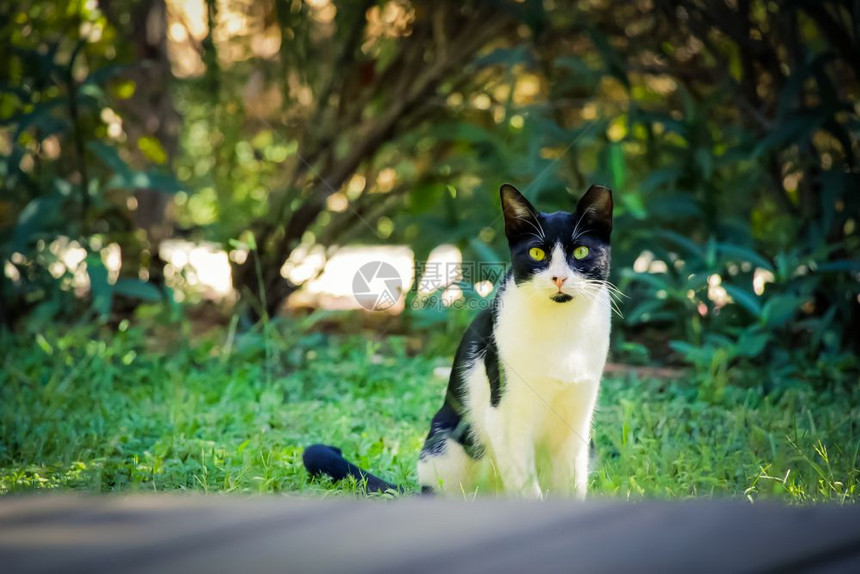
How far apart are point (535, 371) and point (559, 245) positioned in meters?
0.25

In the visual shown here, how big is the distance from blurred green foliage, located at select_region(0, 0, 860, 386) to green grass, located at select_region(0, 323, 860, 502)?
22 cm

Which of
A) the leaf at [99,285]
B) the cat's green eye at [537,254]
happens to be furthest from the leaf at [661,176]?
the leaf at [99,285]

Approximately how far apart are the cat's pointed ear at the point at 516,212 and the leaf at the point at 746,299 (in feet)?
4.27

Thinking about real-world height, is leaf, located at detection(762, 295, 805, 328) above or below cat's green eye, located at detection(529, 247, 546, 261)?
below

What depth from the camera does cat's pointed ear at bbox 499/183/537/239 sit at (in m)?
1.75

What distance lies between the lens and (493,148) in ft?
11.1

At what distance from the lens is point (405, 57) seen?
12.3ft

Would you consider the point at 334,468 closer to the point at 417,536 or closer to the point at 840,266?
the point at 417,536

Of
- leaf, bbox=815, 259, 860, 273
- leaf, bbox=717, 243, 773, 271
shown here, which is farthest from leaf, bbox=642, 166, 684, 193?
leaf, bbox=815, 259, 860, 273

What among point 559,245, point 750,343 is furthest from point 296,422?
point 750,343

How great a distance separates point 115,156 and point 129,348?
2.28 ft

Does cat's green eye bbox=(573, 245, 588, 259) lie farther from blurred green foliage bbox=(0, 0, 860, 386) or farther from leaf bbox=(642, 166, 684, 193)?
leaf bbox=(642, 166, 684, 193)

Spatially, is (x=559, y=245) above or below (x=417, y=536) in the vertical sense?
above

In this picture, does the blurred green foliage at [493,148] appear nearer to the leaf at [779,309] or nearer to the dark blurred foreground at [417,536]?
the leaf at [779,309]
